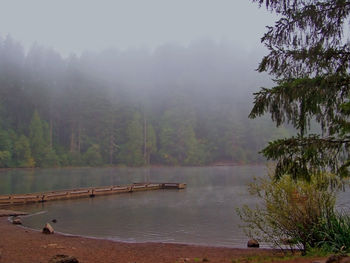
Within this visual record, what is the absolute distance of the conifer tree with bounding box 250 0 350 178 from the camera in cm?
592

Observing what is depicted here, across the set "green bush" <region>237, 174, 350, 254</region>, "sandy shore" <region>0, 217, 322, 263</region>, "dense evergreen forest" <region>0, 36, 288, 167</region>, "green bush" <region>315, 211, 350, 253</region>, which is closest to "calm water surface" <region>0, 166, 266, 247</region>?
"green bush" <region>237, 174, 350, 254</region>

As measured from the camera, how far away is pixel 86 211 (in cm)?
2023

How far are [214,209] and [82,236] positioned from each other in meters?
8.86

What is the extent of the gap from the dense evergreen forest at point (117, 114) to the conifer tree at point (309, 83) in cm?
6283

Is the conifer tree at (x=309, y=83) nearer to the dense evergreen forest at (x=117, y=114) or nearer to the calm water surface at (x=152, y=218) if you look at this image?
the calm water surface at (x=152, y=218)

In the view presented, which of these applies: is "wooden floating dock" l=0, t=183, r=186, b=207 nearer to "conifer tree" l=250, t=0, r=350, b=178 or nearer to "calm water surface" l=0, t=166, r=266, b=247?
"calm water surface" l=0, t=166, r=266, b=247

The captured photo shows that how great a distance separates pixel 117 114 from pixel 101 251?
70526 mm

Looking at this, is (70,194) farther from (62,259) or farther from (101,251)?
(62,259)

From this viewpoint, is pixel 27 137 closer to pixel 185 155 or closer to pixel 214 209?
pixel 185 155

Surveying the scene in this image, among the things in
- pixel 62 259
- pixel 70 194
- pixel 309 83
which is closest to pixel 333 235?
pixel 309 83

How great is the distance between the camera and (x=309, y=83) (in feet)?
19.2

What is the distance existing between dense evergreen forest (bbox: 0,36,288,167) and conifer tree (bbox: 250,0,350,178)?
62828 millimetres

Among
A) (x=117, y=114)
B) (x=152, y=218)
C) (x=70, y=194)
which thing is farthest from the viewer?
(x=117, y=114)

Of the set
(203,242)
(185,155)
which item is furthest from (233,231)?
(185,155)
